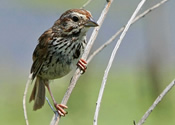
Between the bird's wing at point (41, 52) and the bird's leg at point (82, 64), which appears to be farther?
the bird's wing at point (41, 52)

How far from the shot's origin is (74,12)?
4.71 meters

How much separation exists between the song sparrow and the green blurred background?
80.7 inches

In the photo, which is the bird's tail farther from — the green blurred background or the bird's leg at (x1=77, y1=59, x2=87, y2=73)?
the green blurred background

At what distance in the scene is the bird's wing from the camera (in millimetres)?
5074

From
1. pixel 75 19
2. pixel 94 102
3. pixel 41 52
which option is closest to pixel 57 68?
pixel 41 52

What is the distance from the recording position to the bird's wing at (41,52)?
5.07 meters

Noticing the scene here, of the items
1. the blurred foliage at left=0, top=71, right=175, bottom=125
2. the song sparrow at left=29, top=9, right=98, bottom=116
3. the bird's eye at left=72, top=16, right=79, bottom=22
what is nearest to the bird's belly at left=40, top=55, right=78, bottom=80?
the song sparrow at left=29, top=9, right=98, bottom=116

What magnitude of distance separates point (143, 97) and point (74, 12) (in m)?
3.90

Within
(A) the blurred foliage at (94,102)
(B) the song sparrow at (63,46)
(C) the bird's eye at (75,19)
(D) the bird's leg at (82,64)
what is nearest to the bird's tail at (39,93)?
(B) the song sparrow at (63,46)

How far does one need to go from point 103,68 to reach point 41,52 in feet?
17.8

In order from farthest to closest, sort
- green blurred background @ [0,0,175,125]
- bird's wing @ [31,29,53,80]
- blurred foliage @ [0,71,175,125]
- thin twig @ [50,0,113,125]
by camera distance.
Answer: green blurred background @ [0,0,175,125] < blurred foliage @ [0,71,175,125] < bird's wing @ [31,29,53,80] < thin twig @ [50,0,113,125]

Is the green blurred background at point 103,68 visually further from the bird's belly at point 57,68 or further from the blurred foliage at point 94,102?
the bird's belly at point 57,68

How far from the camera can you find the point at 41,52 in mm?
5148

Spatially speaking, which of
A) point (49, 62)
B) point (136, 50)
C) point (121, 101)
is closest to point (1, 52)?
point (136, 50)
